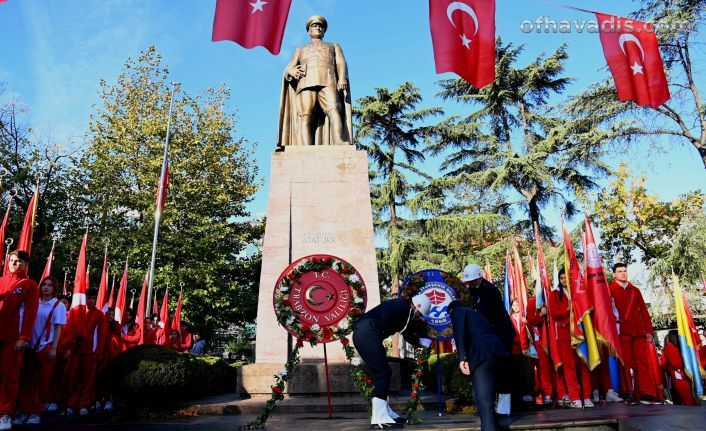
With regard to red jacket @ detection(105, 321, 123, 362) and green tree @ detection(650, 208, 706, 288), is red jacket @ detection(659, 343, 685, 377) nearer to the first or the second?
red jacket @ detection(105, 321, 123, 362)

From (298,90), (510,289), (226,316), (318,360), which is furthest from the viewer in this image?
(226,316)

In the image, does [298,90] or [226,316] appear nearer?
[298,90]

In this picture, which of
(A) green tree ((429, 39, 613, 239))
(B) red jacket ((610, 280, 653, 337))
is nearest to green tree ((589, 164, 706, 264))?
(A) green tree ((429, 39, 613, 239))

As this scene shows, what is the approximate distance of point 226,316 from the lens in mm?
25719

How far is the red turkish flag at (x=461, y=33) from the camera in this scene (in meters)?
9.69

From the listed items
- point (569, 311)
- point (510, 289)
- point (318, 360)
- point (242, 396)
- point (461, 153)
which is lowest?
point (242, 396)

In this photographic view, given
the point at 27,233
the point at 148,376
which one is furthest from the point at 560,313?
the point at 27,233

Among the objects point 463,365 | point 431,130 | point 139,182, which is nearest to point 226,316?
point 139,182

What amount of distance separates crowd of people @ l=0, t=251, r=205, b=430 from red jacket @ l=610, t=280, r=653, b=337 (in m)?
8.68

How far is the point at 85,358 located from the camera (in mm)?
8461

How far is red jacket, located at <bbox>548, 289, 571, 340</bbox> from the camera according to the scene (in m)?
8.20

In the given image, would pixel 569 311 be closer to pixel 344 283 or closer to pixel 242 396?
pixel 344 283

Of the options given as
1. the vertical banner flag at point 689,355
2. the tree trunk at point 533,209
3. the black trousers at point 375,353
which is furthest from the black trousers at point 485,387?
the tree trunk at point 533,209

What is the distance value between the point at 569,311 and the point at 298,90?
721 centimetres
